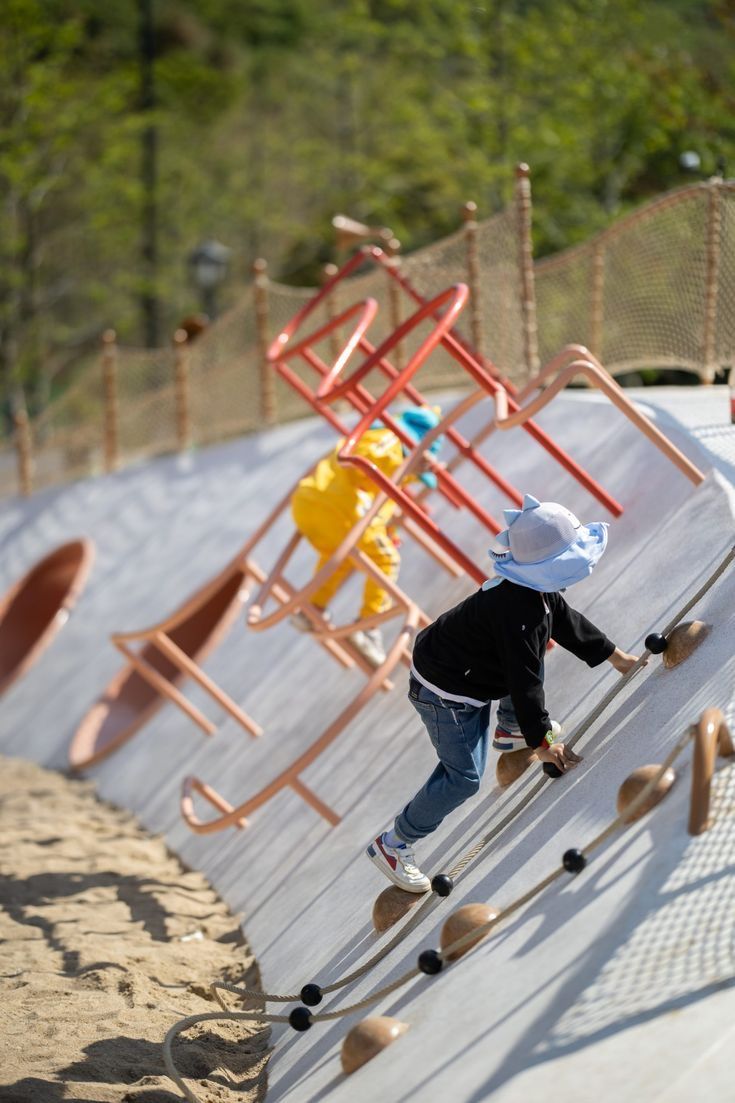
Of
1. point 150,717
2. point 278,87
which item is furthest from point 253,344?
point 278,87

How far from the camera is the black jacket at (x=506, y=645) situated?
12.3 ft

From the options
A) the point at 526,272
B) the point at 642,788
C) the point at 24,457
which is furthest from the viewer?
the point at 24,457

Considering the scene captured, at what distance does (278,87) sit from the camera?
33188 millimetres

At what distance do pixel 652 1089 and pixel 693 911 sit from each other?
0.47 metres

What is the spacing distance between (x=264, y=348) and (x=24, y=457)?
347cm

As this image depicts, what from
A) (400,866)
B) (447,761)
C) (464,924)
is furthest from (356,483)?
(464,924)

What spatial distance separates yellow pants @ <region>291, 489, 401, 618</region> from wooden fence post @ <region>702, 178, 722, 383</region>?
2.38 m

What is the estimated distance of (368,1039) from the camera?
10.9 ft

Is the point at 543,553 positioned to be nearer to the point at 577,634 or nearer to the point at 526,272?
the point at 577,634

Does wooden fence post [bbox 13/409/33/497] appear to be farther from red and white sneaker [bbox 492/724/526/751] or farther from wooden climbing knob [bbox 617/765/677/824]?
wooden climbing knob [bbox 617/765/677/824]

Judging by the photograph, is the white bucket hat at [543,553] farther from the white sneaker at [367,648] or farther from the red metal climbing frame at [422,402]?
the white sneaker at [367,648]

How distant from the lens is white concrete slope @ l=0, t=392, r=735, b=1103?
282 centimetres

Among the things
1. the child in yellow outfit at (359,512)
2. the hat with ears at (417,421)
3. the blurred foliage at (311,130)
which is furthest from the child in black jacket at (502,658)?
the blurred foliage at (311,130)

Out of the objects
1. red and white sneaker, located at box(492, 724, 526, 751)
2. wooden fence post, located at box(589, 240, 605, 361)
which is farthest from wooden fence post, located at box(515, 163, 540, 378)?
red and white sneaker, located at box(492, 724, 526, 751)
